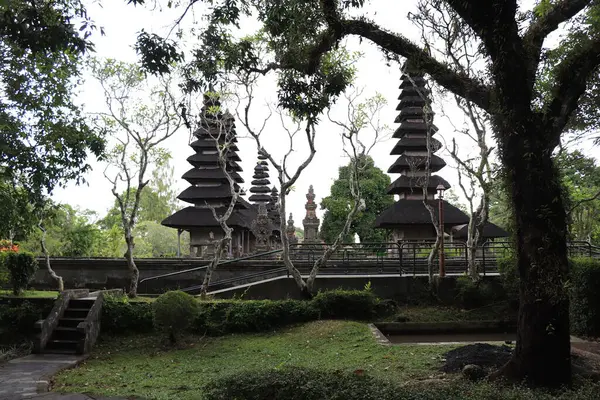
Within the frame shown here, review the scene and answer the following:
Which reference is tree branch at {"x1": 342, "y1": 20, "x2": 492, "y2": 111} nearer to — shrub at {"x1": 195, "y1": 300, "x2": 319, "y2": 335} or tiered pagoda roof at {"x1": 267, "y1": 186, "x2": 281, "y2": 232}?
shrub at {"x1": 195, "y1": 300, "x2": 319, "y2": 335}

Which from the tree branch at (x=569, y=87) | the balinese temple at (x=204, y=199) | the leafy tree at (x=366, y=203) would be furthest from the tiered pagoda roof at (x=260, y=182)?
the tree branch at (x=569, y=87)

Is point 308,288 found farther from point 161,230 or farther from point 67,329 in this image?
point 161,230

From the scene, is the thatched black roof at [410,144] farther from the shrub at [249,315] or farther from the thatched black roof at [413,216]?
the shrub at [249,315]

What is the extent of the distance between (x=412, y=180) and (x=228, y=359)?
19937mm

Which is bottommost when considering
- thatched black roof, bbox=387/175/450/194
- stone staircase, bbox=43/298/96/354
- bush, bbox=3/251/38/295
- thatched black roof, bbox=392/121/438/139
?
stone staircase, bbox=43/298/96/354

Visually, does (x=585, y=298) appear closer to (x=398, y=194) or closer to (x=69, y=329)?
(x=69, y=329)

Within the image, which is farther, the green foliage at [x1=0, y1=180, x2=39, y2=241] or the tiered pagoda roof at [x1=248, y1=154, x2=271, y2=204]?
the tiered pagoda roof at [x1=248, y1=154, x2=271, y2=204]

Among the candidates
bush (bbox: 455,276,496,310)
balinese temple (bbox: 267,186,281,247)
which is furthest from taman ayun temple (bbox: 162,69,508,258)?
bush (bbox: 455,276,496,310)

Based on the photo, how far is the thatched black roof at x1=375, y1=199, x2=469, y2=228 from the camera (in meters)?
26.4

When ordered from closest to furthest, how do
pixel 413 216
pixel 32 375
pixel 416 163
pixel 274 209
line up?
pixel 32 375 < pixel 413 216 < pixel 416 163 < pixel 274 209

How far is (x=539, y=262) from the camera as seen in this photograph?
6.23m

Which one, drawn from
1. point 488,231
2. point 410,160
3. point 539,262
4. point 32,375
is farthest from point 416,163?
point 32,375

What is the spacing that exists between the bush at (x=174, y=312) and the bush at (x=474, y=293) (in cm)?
828

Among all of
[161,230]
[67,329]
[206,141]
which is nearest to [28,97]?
[67,329]
